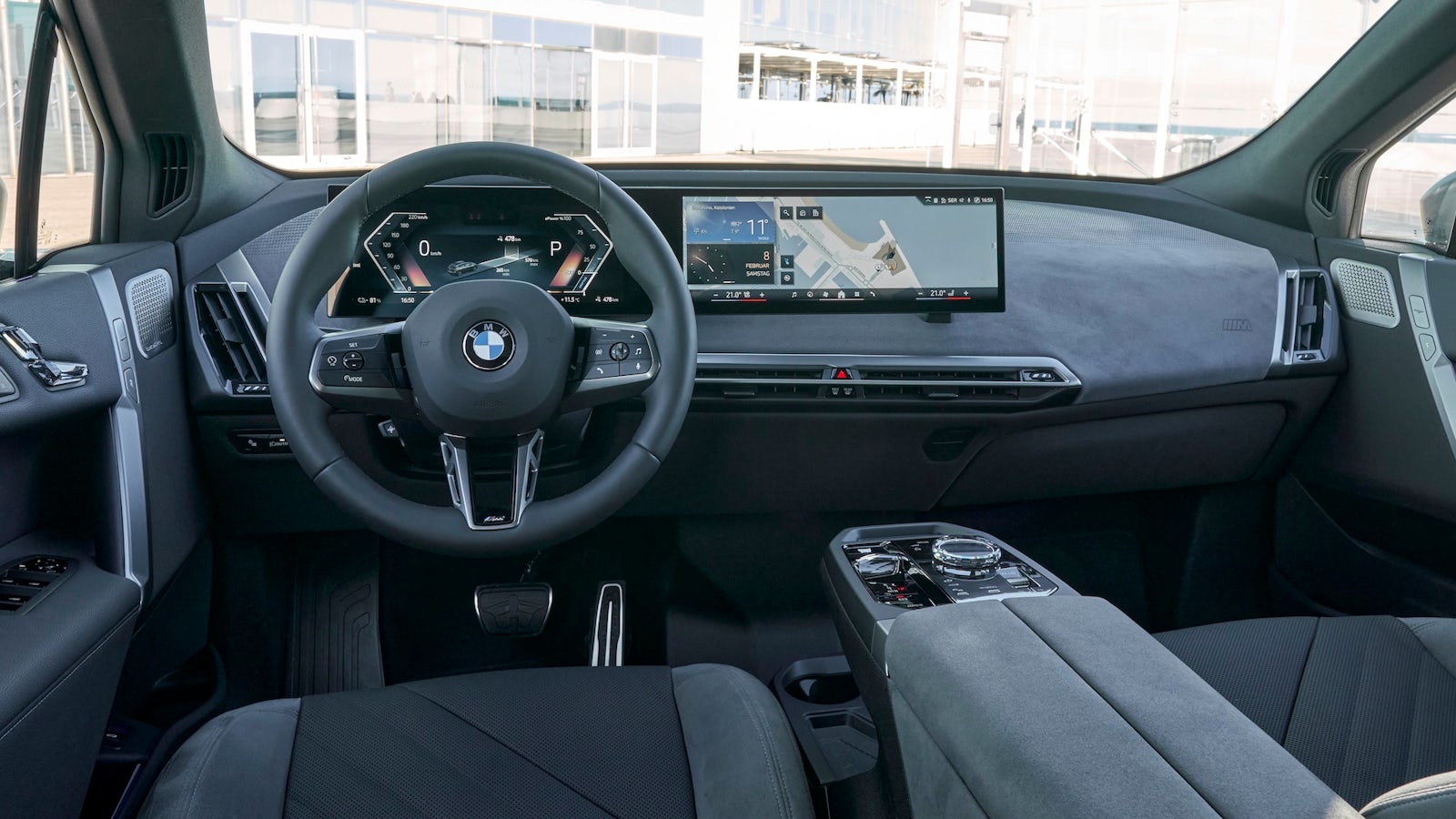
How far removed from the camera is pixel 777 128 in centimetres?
275

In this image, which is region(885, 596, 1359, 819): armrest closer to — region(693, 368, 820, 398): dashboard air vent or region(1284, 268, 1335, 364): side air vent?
region(693, 368, 820, 398): dashboard air vent

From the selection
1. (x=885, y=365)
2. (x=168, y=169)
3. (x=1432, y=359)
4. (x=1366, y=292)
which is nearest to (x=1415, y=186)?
(x=1366, y=292)

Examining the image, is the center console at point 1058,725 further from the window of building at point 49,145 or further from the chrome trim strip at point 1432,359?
the window of building at point 49,145

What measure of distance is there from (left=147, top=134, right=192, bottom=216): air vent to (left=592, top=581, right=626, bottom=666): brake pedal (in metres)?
1.13

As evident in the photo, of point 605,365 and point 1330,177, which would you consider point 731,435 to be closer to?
point 605,365

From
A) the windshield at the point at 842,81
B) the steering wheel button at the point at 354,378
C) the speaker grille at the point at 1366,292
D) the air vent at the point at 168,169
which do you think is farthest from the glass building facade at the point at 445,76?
the speaker grille at the point at 1366,292

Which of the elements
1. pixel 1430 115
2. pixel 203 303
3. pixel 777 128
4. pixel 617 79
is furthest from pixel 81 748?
pixel 1430 115

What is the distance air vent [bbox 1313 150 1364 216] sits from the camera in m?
2.38

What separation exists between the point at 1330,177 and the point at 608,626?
73.2 inches

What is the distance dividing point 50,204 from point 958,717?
5.44 ft

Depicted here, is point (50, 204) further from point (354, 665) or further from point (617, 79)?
point (617, 79)

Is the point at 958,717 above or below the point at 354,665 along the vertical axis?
above

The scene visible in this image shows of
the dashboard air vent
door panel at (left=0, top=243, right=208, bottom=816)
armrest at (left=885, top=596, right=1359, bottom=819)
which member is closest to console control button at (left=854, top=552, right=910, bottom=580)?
armrest at (left=885, top=596, right=1359, bottom=819)

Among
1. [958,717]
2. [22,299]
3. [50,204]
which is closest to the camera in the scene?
[958,717]
